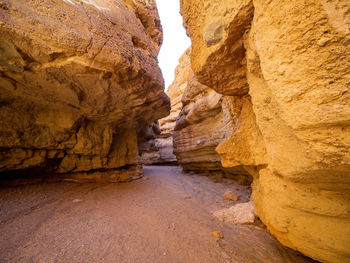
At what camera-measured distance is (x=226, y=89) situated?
2.16 meters

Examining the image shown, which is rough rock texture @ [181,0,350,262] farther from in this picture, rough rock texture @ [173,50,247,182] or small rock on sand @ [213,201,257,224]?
rough rock texture @ [173,50,247,182]

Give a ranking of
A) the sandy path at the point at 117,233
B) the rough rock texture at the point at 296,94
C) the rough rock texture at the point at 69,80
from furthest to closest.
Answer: the rough rock texture at the point at 69,80 → the sandy path at the point at 117,233 → the rough rock texture at the point at 296,94

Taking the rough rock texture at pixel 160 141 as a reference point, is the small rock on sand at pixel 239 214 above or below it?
below

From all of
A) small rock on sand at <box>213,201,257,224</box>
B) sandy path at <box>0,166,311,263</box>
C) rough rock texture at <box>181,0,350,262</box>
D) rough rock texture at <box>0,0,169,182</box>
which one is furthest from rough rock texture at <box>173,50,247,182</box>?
rough rock texture at <box>181,0,350,262</box>

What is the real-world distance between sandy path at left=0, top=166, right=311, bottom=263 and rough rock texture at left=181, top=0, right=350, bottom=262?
0.60 metres

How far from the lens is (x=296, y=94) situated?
86 centimetres

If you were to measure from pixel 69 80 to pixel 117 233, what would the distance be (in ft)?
9.38

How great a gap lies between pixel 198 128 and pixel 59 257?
18.2 ft

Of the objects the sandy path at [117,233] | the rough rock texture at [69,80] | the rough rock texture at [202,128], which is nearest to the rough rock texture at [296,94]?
the sandy path at [117,233]

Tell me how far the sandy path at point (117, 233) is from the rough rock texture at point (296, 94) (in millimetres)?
596

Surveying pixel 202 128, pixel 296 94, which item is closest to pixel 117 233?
pixel 296 94

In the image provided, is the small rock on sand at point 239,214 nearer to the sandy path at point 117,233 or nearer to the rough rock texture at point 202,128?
the sandy path at point 117,233

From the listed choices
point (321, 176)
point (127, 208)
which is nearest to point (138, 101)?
point (127, 208)

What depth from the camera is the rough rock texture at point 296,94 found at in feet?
2.43
